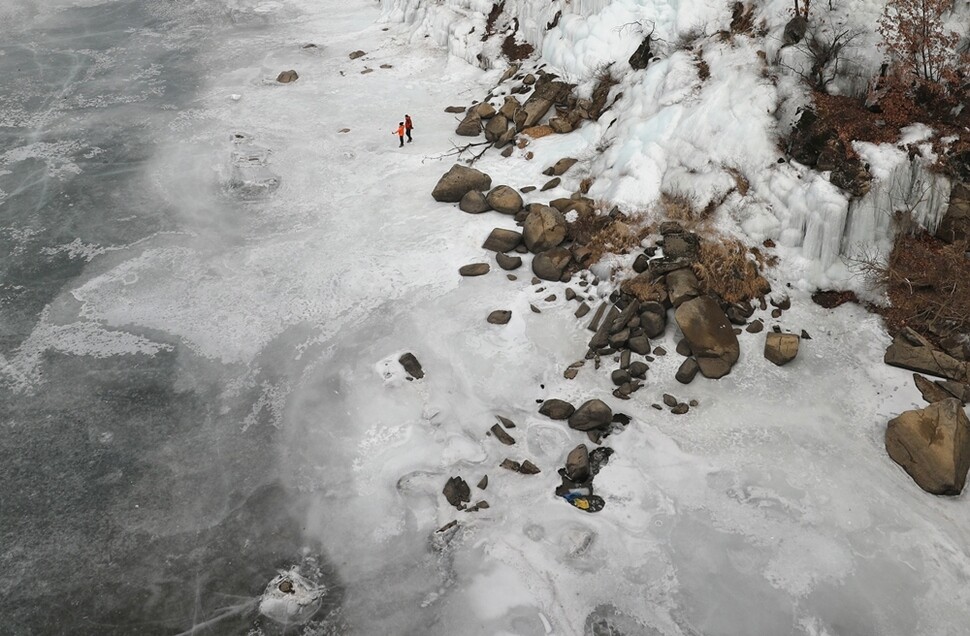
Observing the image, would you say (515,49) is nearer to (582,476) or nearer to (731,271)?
(731,271)

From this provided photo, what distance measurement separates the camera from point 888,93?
46.1 feet

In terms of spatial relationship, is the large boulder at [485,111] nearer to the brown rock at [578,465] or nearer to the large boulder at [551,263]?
the large boulder at [551,263]

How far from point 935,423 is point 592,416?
5930mm

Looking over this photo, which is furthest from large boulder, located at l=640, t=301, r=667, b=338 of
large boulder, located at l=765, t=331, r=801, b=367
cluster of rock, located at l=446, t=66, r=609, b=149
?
cluster of rock, located at l=446, t=66, r=609, b=149

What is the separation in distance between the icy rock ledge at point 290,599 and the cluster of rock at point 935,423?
1043 cm

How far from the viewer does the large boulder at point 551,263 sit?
15.5 m

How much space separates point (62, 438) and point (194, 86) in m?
17.8

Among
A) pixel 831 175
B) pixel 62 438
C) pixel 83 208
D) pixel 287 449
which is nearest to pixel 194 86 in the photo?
pixel 83 208

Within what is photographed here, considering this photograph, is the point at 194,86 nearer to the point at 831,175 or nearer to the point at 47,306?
the point at 47,306

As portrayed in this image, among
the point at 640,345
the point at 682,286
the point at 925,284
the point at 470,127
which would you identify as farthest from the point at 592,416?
the point at 470,127

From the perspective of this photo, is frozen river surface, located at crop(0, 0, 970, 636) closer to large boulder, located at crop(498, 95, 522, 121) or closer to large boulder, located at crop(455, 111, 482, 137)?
large boulder, located at crop(455, 111, 482, 137)

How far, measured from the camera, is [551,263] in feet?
50.8

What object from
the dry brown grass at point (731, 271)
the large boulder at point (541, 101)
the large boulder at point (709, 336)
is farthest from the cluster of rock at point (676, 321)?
the large boulder at point (541, 101)

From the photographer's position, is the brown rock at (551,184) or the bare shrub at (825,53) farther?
the brown rock at (551,184)
